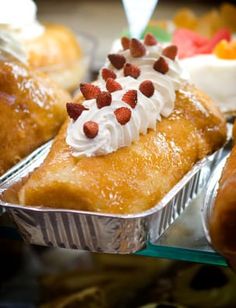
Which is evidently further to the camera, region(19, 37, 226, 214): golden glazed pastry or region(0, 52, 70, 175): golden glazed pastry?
region(0, 52, 70, 175): golden glazed pastry

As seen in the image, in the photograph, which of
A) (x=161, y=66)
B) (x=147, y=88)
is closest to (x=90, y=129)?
(x=147, y=88)

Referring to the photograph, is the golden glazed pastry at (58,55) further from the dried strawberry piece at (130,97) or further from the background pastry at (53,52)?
the dried strawberry piece at (130,97)

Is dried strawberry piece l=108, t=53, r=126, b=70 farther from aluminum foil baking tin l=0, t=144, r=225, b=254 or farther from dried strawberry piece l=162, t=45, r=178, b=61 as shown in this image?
aluminum foil baking tin l=0, t=144, r=225, b=254

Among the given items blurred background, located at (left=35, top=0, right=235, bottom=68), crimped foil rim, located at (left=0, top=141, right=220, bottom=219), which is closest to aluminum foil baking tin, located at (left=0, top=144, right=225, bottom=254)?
crimped foil rim, located at (left=0, top=141, right=220, bottom=219)

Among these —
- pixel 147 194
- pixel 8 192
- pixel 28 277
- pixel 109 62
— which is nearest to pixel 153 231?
pixel 147 194

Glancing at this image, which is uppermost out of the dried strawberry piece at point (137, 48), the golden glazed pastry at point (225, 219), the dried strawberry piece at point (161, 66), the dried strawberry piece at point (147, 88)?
the dried strawberry piece at point (137, 48)

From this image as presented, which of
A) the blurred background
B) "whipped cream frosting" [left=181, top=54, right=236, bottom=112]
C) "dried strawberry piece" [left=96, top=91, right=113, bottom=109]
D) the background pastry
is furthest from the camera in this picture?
the blurred background

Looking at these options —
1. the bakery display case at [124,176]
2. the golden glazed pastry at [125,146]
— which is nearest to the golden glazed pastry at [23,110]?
the bakery display case at [124,176]
